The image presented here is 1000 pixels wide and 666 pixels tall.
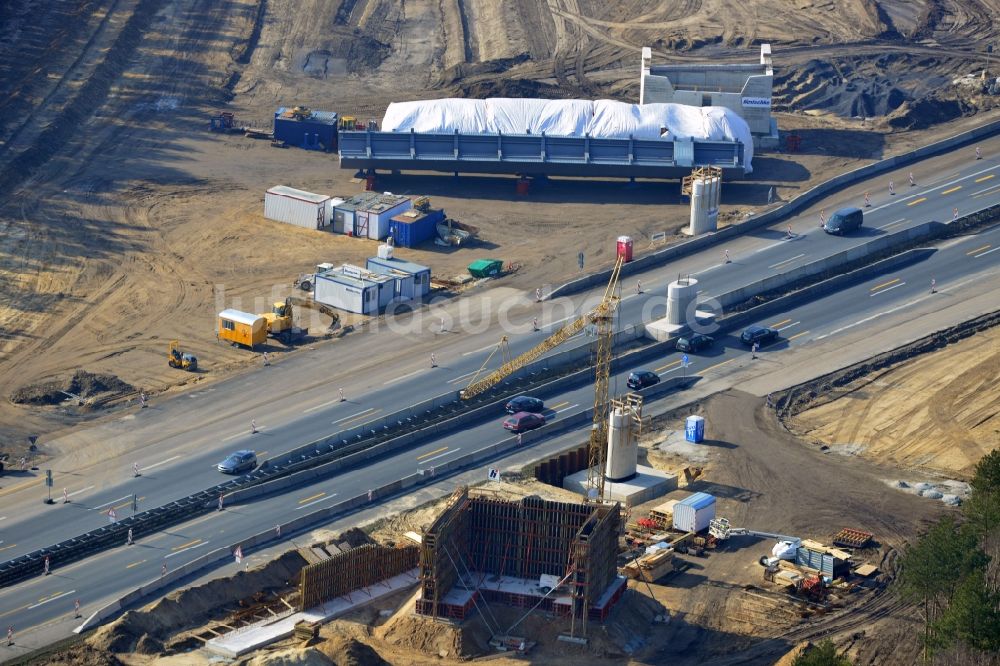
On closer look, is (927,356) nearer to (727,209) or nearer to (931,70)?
(727,209)

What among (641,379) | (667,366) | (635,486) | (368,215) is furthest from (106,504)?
(368,215)

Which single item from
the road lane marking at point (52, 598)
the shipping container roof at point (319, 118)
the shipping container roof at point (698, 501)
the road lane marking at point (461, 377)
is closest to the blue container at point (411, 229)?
the shipping container roof at point (319, 118)


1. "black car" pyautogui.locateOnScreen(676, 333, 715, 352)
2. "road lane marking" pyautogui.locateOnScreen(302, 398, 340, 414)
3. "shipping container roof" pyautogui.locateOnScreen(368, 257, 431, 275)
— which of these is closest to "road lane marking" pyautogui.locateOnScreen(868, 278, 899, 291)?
"black car" pyautogui.locateOnScreen(676, 333, 715, 352)

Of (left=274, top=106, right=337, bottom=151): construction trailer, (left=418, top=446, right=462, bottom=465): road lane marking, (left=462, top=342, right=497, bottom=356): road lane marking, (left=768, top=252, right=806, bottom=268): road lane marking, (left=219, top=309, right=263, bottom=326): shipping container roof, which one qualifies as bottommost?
(left=418, top=446, right=462, bottom=465): road lane marking

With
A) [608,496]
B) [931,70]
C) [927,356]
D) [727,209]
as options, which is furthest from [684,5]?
[608,496]

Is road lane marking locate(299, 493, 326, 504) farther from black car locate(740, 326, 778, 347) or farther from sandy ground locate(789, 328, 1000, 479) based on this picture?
black car locate(740, 326, 778, 347)

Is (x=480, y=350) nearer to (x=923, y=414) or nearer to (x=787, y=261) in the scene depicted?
(x=787, y=261)
